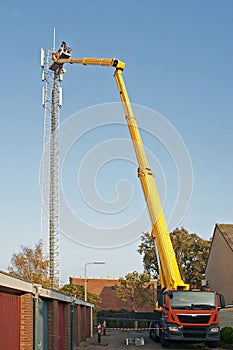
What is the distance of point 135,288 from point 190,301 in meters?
36.5

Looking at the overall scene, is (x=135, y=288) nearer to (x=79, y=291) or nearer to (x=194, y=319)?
(x=79, y=291)

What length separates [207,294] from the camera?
956 inches

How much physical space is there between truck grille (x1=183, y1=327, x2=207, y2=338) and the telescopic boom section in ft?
6.32

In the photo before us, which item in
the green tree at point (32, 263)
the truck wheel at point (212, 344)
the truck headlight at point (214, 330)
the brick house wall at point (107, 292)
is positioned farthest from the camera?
the brick house wall at point (107, 292)

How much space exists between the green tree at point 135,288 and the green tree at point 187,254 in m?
4.44

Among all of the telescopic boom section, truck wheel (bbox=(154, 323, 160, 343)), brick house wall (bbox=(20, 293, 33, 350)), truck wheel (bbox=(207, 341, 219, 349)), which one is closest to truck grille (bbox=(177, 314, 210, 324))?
truck wheel (bbox=(207, 341, 219, 349))

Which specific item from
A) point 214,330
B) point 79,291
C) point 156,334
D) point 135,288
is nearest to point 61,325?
point 214,330

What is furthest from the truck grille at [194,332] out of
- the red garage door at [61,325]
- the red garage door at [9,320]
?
the red garage door at [9,320]

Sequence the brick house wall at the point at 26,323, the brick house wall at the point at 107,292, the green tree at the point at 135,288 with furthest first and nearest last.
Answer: the brick house wall at the point at 107,292, the green tree at the point at 135,288, the brick house wall at the point at 26,323

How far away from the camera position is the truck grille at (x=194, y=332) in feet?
77.0

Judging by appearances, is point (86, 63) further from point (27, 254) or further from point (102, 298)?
point (102, 298)

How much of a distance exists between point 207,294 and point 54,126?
62.5 feet

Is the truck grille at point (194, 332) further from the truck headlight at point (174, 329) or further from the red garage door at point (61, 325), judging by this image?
the red garage door at point (61, 325)

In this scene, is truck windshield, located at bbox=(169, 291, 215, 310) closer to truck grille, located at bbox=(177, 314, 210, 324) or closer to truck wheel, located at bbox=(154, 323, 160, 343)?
truck grille, located at bbox=(177, 314, 210, 324)
